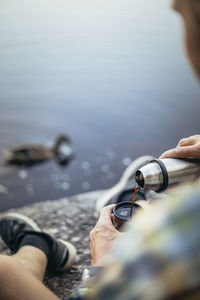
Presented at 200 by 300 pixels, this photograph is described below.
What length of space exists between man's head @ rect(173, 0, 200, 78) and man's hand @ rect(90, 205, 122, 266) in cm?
96

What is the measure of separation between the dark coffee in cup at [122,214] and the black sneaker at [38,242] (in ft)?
2.72

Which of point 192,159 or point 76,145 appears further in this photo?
point 76,145

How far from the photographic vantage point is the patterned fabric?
2.30ft

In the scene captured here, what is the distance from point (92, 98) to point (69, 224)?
646 cm

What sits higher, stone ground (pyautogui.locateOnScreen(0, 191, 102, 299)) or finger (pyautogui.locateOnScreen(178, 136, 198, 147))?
finger (pyautogui.locateOnScreen(178, 136, 198, 147))

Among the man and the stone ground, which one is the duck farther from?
the man

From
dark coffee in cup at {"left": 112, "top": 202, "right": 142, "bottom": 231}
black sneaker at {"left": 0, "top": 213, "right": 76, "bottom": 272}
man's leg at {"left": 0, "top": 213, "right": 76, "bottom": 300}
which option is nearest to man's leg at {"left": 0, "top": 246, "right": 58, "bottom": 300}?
man's leg at {"left": 0, "top": 213, "right": 76, "bottom": 300}

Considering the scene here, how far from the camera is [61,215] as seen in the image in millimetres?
3455

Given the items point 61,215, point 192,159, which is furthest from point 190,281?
point 61,215

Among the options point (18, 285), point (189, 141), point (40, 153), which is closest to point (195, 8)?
point (189, 141)

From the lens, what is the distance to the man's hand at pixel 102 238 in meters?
1.66

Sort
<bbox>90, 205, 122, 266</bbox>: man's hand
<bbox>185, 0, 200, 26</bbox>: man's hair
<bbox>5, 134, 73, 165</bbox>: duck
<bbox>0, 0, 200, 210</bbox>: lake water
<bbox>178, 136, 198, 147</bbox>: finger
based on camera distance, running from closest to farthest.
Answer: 1. <bbox>185, 0, 200, 26</bbox>: man's hair
2. <bbox>90, 205, 122, 266</bbox>: man's hand
3. <bbox>178, 136, 198, 147</bbox>: finger
4. <bbox>0, 0, 200, 210</bbox>: lake water
5. <bbox>5, 134, 73, 165</bbox>: duck

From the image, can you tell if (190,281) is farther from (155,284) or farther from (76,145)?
(76,145)

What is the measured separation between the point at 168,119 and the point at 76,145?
217 cm
